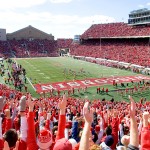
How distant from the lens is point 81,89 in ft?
111

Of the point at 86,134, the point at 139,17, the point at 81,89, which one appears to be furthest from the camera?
the point at 139,17

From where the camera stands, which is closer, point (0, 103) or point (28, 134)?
point (28, 134)

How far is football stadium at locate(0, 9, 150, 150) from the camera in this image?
168 inches

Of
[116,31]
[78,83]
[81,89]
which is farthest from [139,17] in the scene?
[81,89]

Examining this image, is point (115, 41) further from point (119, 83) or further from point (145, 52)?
point (119, 83)

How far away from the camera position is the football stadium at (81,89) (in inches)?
168

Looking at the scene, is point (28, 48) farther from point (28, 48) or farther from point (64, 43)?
point (64, 43)

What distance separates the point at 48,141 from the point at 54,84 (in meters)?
33.2

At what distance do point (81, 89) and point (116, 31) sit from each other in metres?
42.3

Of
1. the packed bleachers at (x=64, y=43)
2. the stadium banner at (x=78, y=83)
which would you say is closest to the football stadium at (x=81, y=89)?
the stadium banner at (x=78, y=83)

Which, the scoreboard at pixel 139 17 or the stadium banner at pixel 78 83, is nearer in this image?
the stadium banner at pixel 78 83

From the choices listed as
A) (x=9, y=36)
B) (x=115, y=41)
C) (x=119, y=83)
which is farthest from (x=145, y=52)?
(x=9, y=36)

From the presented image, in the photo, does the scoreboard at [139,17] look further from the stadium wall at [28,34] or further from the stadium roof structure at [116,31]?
the stadium wall at [28,34]

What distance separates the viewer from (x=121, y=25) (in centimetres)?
7506
